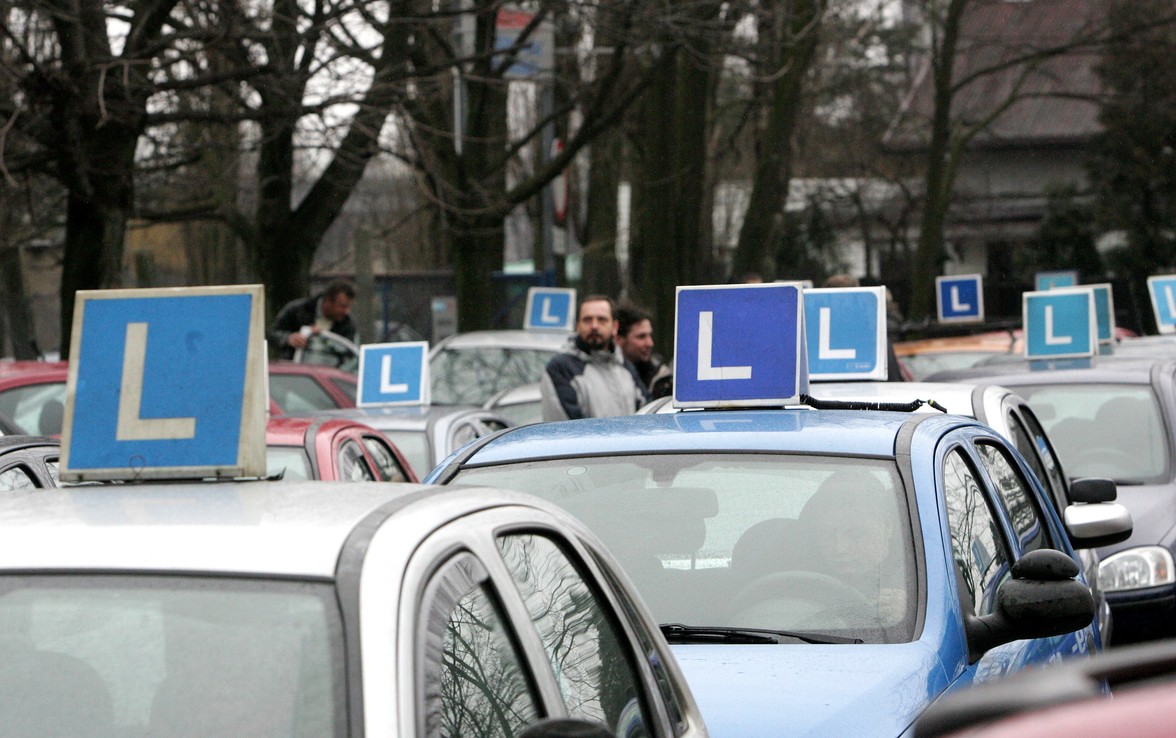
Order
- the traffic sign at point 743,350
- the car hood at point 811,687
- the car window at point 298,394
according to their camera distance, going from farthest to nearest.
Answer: the car window at point 298,394 < the traffic sign at point 743,350 < the car hood at point 811,687

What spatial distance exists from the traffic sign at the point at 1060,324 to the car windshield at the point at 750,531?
7093 millimetres

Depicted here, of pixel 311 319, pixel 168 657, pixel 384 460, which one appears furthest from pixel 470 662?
pixel 311 319

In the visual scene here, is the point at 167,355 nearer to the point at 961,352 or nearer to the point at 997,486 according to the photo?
the point at 997,486

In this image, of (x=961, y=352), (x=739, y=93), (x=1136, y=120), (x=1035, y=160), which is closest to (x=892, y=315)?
(x=961, y=352)

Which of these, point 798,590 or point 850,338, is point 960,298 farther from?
point 798,590

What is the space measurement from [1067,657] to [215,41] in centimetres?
853

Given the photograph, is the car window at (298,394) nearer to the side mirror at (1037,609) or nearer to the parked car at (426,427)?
the parked car at (426,427)

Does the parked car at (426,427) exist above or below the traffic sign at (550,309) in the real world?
below

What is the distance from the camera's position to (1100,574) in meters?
8.59

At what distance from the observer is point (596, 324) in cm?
1063

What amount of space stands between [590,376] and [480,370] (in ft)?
19.5

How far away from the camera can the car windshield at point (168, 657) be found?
2.57 metres

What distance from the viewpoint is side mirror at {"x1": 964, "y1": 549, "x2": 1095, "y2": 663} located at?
14.9 feet

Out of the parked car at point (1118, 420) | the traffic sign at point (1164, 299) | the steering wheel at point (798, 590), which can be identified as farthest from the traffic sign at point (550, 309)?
the steering wheel at point (798, 590)
